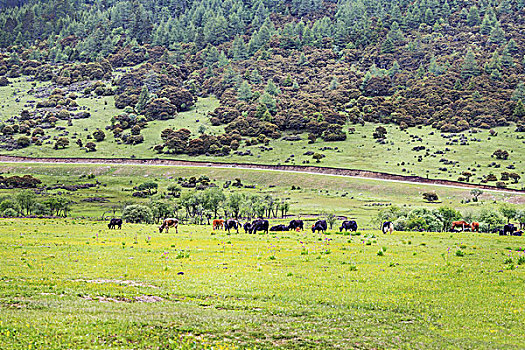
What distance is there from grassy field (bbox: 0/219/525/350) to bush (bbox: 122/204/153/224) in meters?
41.2

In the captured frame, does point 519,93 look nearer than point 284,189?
No

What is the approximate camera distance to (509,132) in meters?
157

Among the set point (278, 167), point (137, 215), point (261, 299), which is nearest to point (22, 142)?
point (278, 167)

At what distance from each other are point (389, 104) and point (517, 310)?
185155 mm

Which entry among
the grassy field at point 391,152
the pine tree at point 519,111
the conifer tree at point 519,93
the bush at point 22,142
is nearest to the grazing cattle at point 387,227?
the grassy field at point 391,152

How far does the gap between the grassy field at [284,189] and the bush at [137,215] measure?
16259 mm

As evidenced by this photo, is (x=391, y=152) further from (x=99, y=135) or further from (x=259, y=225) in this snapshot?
(x=99, y=135)

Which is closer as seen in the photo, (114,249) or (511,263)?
(511,263)

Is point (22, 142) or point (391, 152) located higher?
point (22, 142)

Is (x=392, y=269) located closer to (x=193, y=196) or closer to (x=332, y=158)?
(x=193, y=196)

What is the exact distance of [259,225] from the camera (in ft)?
151

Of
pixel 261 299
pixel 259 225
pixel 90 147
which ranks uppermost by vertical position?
pixel 90 147

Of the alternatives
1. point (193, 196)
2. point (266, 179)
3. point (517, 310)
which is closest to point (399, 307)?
point (517, 310)

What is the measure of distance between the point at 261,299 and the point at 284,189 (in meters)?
102
